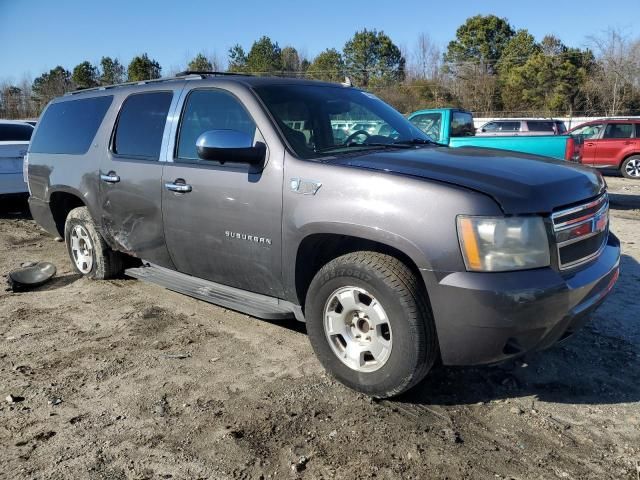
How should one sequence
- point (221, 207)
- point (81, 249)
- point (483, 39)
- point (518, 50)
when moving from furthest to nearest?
point (483, 39), point (518, 50), point (81, 249), point (221, 207)

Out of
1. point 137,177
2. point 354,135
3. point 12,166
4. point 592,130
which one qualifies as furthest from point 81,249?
point 592,130

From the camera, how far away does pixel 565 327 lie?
277 cm

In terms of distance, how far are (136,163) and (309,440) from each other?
Result: 2.72 meters

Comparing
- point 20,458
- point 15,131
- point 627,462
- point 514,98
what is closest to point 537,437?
point 627,462

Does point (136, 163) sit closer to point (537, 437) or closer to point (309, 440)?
point (309, 440)

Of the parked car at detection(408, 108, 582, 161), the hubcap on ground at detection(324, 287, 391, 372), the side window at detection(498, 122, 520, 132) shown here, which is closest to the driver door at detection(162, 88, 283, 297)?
the hubcap on ground at detection(324, 287, 391, 372)

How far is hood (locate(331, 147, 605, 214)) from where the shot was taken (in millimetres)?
2701

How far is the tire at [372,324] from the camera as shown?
2805mm

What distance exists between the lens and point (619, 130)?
16.1 metres

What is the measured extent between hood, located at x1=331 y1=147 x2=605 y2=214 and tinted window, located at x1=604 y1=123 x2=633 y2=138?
1478 cm

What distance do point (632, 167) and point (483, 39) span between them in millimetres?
39535

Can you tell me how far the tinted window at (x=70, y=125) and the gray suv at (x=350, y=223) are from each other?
0.24m

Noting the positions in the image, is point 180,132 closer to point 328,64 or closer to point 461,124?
point 461,124

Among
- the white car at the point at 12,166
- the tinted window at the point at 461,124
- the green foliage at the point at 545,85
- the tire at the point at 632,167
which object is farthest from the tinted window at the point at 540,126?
the green foliage at the point at 545,85
